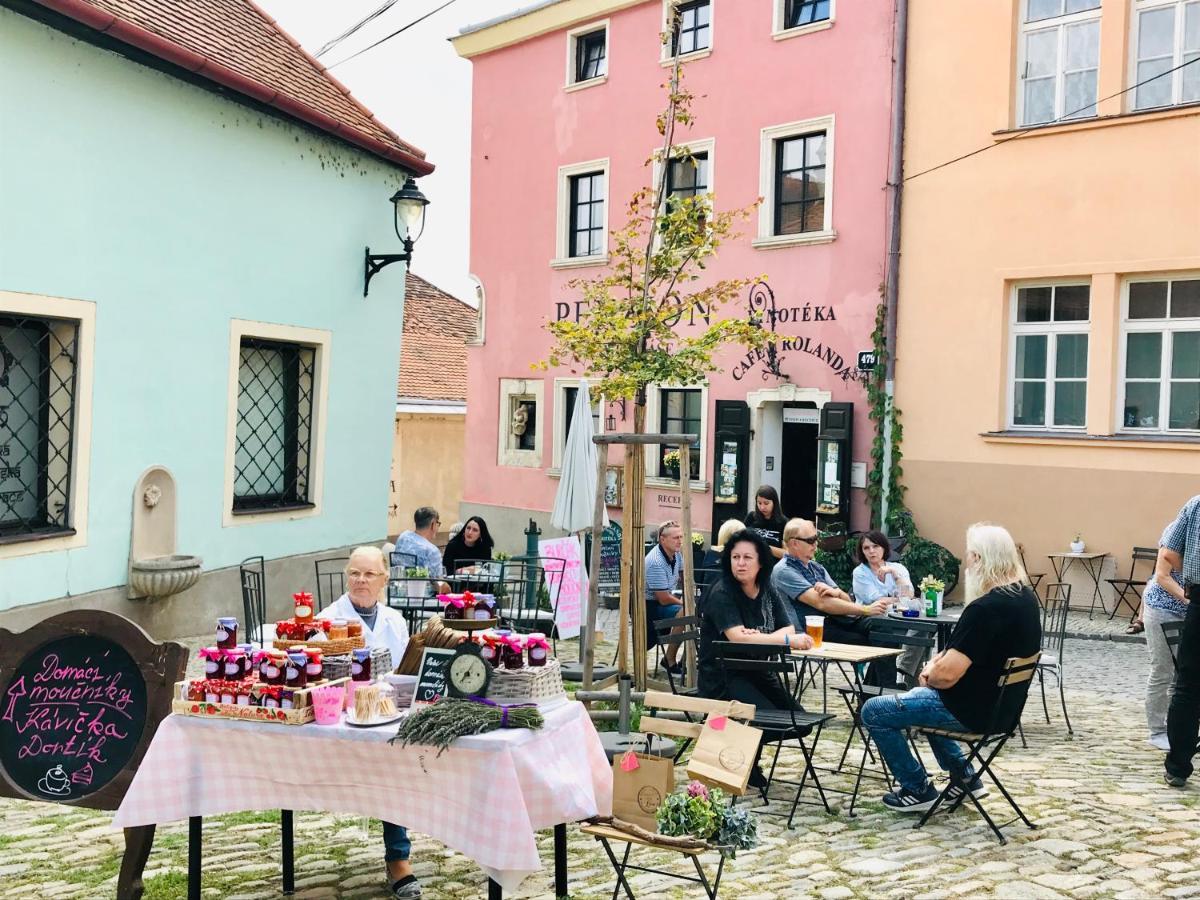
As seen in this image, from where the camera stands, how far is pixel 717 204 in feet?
60.7

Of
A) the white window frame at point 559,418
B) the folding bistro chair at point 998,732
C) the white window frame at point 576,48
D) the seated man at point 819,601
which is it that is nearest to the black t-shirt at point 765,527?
the seated man at point 819,601

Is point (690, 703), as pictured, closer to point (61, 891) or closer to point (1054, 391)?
point (61, 891)

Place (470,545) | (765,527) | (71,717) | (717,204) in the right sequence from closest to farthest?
(71,717), (470,545), (765,527), (717,204)

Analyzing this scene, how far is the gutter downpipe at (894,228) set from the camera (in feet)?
52.4

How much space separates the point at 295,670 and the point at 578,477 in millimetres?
5336

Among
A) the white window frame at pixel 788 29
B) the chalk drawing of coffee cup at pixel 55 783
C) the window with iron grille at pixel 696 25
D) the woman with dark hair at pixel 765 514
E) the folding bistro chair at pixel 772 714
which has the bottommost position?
the chalk drawing of coffee cup at pixel 55 783

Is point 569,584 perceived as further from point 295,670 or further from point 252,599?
point 295,670

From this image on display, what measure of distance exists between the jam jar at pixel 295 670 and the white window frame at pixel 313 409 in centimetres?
688

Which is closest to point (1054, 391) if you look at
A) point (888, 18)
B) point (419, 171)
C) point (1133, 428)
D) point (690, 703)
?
point (1133, 428)

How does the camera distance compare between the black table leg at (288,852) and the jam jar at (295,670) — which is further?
the black table leg at (288,852)

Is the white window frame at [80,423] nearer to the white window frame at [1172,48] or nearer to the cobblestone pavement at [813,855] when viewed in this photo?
the cobblestone pavement at [813,855]

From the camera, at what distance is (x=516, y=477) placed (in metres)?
21.7

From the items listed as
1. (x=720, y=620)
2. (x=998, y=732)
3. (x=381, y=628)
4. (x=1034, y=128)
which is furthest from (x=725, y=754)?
(x=1034, y=128)

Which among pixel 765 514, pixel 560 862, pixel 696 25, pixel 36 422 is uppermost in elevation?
pixel 696 25
